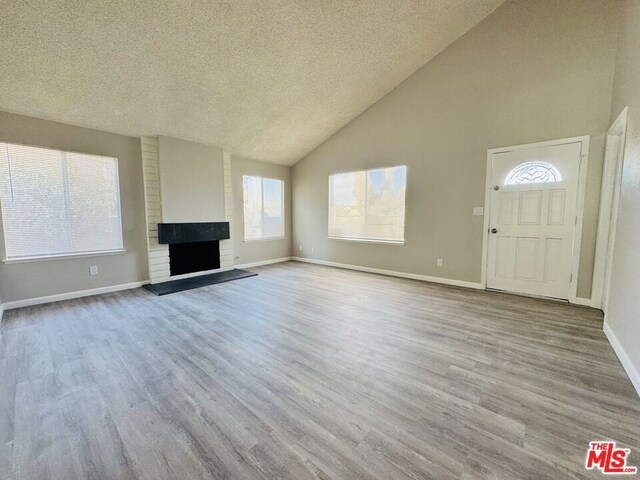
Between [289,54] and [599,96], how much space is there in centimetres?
376

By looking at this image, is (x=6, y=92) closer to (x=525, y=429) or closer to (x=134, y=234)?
(x=134, y=234)

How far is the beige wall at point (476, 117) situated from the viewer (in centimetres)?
321

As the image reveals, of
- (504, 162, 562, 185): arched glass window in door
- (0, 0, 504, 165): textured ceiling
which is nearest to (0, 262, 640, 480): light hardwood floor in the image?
(504, 162, 562, 185): arched glass window in door

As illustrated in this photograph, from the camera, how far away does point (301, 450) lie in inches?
51.9

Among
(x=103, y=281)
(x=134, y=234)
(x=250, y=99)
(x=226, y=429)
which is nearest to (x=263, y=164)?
(x=250, y=99)

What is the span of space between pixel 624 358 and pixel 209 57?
4848 mm

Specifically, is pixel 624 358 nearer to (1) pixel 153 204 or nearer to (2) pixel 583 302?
(2) pixel 583 302

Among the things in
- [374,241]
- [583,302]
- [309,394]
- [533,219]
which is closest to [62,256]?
[309,394]

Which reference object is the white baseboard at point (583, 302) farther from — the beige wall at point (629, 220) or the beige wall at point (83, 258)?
the beige wall at point (83, 258)

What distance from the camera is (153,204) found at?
436cm

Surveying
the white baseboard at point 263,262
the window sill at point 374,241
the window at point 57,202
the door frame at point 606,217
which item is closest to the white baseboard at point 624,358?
the door frame at point 606,217

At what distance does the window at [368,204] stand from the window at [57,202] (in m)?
3.91

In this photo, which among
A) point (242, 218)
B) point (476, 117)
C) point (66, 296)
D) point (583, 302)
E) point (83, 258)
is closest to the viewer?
point (583, 302)

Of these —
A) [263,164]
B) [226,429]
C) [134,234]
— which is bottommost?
[226,429]
